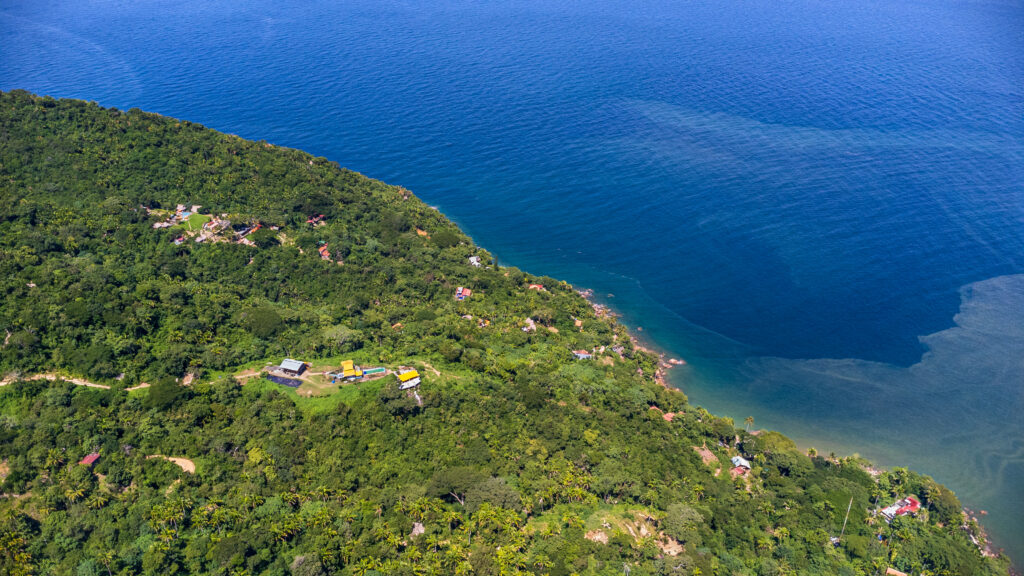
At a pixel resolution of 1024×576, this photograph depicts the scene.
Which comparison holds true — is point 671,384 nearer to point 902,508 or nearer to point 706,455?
point 706,455

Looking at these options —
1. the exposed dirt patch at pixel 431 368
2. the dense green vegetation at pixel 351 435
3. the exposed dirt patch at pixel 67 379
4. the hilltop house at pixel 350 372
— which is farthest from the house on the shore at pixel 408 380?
the exposed dirt patch at pixel 67 379

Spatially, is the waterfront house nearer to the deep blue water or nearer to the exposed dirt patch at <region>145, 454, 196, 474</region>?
the deep blue water

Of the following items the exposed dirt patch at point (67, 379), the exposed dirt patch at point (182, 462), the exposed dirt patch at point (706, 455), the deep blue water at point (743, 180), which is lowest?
the exposed dirt patch at point (182, 462)

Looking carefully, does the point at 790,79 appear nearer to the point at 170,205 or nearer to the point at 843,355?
the point at 843,355

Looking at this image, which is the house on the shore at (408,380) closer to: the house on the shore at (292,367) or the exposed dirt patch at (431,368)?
the exposed dirt patch at (431,368)

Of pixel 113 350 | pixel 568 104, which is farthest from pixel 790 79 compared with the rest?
pixel 113 350

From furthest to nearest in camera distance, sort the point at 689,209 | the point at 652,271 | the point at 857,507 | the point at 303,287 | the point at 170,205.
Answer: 1. the point at 689,209
2. the point at 652,271
3. the point at 170,205
4. the point at 303,287
5. the point at 857,507
